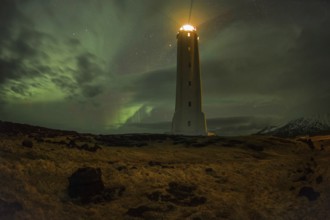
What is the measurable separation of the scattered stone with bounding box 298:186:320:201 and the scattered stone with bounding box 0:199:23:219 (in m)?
13.6

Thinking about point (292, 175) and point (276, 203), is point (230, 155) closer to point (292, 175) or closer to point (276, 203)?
point (292, 175)

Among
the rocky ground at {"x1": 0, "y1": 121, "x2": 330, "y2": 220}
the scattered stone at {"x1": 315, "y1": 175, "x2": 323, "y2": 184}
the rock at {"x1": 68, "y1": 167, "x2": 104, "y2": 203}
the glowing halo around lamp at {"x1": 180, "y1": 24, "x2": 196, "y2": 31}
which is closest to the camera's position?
the rocky ground at {"x1": 0, "y1": 121, "x2": 330, "y2": 220}

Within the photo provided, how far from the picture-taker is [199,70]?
55.8 m

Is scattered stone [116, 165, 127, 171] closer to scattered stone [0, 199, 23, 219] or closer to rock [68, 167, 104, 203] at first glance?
rock [68, 167, 104, 203]

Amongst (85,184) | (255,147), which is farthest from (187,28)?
(85,184)

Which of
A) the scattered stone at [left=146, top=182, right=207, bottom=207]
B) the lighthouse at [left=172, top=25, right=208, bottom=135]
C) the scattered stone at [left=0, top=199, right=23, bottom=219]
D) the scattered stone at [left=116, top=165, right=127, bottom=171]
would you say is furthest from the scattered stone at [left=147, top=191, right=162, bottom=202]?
the lighthouse at [left=172, top=25, right=208, bottom=135]

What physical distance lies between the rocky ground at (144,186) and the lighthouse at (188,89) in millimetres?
27295

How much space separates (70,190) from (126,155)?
9879mm

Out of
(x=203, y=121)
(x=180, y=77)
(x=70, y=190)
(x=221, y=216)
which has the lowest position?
(x=221, y=216)

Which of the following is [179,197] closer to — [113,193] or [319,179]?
[113,193]

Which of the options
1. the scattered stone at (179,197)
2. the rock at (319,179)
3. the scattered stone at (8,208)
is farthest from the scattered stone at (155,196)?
the rock at (319,179)

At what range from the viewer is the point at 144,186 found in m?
18.4

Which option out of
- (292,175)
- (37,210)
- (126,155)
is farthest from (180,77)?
(37,210)

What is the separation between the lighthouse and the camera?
5312cm
